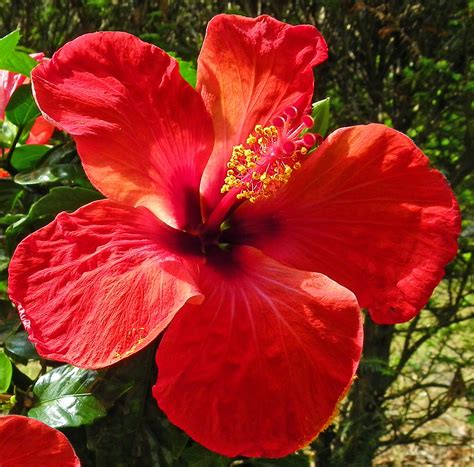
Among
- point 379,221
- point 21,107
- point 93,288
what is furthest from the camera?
point 21,107

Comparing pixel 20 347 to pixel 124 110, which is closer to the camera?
pixel 124 110

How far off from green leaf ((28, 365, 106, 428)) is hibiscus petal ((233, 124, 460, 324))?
0.31 metres

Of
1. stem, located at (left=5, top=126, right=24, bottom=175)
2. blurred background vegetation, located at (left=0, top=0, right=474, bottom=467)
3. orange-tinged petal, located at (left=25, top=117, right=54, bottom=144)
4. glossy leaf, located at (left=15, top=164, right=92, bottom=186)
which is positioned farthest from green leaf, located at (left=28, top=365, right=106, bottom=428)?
blurred background vegetation, located at (left=0, top=0, right=474, bottom=467)

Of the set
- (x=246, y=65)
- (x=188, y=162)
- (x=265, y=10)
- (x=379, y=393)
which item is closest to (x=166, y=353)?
(x=188, y=162)

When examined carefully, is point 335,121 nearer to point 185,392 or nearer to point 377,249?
point 377,249

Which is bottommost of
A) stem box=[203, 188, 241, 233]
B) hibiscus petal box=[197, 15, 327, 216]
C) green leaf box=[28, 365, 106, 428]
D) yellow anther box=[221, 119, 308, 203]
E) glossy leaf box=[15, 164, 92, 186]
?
green leaf box=[28, 365, 106, 428]

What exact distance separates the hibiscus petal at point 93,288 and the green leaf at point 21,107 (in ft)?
1.17

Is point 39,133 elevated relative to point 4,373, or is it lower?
elevated

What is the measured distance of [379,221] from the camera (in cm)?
88

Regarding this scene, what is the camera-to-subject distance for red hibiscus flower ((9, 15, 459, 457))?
2.48 ft

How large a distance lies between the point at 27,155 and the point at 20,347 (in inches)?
14.1

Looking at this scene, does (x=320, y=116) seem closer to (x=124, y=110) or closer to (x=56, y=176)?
(x=124, y=110)

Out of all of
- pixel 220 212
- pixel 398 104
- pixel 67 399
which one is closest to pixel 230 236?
pixel 220 212

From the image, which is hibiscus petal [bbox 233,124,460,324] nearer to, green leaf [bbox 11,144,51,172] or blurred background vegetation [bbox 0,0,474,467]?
green leaf [bbox 11,144,51,172]
